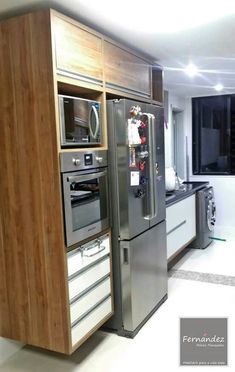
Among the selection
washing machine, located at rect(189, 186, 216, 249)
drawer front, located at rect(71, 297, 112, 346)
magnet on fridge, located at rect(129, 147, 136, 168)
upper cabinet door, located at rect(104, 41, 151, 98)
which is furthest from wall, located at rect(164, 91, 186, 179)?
drawer front, located at rect(71, 297, 112, 346)

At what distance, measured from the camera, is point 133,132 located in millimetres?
2521

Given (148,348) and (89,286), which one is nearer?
(89,286)

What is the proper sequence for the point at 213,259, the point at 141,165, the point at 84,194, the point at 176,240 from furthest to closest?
1. the point at 213,259
2. the point at 176,240
3. the point at 141,165
4. the point at 84,194

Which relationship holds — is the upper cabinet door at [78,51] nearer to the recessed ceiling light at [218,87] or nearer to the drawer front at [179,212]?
the drawer front at [179,212]

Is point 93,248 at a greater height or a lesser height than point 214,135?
lesser

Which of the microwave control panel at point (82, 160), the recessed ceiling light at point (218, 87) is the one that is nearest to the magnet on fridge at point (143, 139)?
the microwave control panel at point (82, 160)

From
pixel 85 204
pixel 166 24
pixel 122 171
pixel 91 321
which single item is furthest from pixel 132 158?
pixel 91 321

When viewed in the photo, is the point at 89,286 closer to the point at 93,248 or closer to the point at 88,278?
the point at 88,278

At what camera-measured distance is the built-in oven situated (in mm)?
2053

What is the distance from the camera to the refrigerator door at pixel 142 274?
2600 mm

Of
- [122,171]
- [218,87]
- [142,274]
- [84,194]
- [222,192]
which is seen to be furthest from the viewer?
[222,192]

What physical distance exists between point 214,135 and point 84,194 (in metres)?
4.15

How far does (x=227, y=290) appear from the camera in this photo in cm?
341

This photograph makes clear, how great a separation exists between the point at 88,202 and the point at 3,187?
1.82ft
